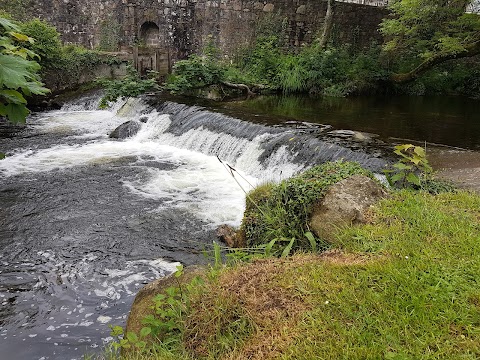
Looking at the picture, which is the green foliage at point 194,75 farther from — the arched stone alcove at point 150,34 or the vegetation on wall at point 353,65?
the arched stone alcove at point 150,34

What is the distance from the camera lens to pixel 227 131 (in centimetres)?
955

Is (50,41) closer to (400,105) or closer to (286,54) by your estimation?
(286,54)

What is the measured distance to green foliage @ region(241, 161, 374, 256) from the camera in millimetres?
4047

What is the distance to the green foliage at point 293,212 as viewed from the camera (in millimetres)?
4047

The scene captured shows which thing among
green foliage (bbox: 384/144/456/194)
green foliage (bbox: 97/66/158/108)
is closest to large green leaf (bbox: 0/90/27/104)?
green foliage (bbox: 384/144/456/194)

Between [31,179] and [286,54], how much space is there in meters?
11.9

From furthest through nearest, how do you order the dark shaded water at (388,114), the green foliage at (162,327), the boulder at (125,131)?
the boulder at (125,131) < the dark shaded water at (388,114) < the green foliage at (162,327)

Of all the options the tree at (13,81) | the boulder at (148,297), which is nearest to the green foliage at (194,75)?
the boulder at (148,297)

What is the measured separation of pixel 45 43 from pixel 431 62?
504 inches

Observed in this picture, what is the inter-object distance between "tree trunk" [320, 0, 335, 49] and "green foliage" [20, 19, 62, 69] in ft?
32.1

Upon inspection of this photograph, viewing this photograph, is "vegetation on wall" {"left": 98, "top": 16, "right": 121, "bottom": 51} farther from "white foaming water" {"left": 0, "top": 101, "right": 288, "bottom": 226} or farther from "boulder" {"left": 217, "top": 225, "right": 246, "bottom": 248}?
"boulder" {"left": 217, "top": 225, "right": 246, "bottom": 248}

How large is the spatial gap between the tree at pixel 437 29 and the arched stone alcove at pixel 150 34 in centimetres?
941

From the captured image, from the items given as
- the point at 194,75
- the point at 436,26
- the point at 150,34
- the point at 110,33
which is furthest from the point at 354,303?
the point at 110,33

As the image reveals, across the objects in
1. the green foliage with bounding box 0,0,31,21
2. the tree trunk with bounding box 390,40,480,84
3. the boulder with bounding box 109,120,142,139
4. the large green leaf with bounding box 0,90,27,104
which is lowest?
the boulder with bounding box 109,120,142,139
